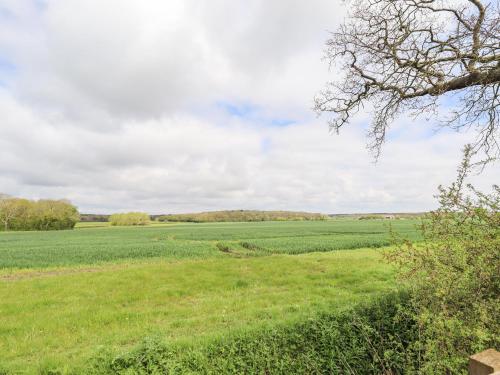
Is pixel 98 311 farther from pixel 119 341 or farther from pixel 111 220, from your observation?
pixel 111 220

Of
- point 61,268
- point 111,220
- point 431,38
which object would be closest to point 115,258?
point 61,268

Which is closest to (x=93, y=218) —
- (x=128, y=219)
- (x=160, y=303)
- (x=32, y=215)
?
(x=128, y=219)

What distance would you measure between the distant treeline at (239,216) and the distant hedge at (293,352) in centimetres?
15344

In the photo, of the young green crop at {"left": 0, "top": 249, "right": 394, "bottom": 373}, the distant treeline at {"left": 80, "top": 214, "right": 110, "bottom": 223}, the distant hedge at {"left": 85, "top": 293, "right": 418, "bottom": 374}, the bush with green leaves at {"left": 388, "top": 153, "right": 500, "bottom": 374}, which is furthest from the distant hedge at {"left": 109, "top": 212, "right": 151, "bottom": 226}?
the bush with green leaves at {"left": 388, "top": 153, "right": 500, "bottom": 374}

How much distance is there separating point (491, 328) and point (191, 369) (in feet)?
13.9

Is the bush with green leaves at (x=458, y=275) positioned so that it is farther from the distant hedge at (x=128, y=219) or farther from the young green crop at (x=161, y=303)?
the distant hedge at (x=128, y=219)

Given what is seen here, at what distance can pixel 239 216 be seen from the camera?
164875 millimetres

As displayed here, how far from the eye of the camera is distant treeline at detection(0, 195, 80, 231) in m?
96.4

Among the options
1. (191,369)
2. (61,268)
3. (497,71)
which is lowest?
(61,268)

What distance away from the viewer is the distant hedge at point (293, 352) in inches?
179

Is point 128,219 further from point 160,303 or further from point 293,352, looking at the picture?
point 293,352

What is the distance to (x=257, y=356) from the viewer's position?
491 cm

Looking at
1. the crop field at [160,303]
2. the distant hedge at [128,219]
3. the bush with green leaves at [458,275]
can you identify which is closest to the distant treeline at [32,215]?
the distant hedge at [128,219]

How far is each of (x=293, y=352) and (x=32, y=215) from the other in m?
119
